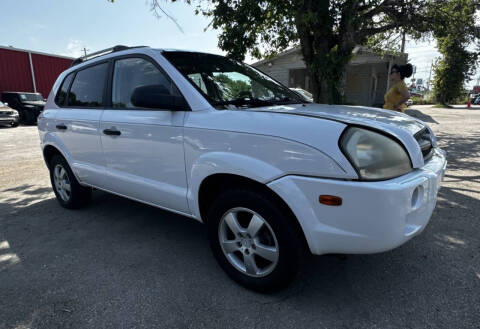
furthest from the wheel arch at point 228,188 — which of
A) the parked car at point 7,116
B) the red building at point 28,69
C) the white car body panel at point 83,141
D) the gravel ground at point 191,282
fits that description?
the red building at point 28,69

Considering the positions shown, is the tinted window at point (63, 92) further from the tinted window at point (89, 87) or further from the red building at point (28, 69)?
the red building at point (28, 69)

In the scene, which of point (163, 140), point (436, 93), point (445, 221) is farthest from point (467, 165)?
point (436, 93)

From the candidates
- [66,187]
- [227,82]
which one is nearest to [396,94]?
[227,82]

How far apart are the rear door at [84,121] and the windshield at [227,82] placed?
3.38 feet

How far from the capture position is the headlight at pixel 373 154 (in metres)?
1.72

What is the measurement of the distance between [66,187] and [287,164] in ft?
10.8

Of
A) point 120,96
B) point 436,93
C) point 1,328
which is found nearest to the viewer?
point 1,328

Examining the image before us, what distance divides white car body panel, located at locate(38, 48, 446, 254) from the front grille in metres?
0.05

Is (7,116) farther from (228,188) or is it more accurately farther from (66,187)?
(228,188)

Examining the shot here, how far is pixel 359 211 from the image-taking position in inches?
66.6

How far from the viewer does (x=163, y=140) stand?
2.49 metres

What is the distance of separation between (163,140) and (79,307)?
1.31m

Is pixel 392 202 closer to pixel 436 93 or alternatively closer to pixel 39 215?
pixel 39 215

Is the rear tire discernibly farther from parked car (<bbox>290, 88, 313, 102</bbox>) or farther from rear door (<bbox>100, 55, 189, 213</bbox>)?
parked car (<bbox>290, 88, 313, 102</bbox>)
